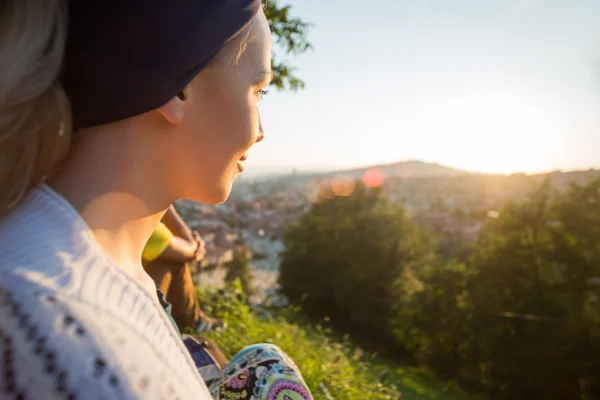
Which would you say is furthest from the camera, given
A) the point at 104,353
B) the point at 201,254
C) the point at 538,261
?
the point at 538,261

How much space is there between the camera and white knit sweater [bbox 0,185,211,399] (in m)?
0.63

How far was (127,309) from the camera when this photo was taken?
0.78 m

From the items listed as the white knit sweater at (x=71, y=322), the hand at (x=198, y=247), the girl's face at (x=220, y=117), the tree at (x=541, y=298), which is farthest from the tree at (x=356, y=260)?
the white knit sweater at (x=71, y=322)

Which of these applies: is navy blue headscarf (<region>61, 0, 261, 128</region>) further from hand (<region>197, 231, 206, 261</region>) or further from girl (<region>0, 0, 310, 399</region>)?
hand (<region>197, 231, 206, 261</region>)

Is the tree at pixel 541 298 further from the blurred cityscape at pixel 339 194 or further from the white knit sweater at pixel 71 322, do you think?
the white knit sweater at pixel 71 322

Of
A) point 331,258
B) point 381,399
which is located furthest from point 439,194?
point 381,399

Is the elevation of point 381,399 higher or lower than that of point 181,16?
lower

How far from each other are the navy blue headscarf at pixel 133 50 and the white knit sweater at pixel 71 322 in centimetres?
21

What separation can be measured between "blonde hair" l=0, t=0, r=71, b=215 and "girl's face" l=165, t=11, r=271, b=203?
0.74 feet

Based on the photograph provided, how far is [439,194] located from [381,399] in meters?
62.8

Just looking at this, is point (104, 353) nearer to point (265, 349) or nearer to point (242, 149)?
point (242, 149)

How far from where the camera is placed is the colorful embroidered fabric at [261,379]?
1.40 meters

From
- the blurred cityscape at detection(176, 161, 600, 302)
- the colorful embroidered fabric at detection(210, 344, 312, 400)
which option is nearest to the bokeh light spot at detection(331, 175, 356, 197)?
the blurred cityscape at detection(176, 161, 600, 302)

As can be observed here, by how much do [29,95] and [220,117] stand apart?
0.38 m
